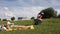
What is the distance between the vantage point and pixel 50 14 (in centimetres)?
10631

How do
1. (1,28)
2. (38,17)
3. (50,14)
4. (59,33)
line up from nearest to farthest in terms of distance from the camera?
(59,33) → (1,28) → (38,17) → (50,14)

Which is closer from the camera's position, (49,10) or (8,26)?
(8,26)

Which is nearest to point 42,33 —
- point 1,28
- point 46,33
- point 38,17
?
point 46,33

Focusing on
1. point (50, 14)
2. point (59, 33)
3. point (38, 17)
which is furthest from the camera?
point (50, 14)

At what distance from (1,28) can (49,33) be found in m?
6.15

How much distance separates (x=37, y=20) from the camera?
28.6 metres

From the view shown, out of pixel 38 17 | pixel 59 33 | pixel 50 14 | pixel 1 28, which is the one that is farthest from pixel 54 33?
pixel 50 14

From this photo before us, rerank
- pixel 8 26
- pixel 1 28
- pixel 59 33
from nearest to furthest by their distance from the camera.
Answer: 1. pixel 59 33
2. pixel 1 28
3. pixel 8 26

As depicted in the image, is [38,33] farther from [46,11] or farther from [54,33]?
[46,11]

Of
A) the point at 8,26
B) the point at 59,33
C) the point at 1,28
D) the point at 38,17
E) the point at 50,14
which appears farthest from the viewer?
the point at 50,14

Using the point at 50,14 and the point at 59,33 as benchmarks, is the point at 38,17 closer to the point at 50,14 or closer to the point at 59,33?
the point at 59,33

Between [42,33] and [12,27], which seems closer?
[42,33]

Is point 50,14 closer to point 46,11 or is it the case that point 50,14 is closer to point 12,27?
point 46,11

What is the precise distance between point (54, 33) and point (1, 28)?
6446mm
